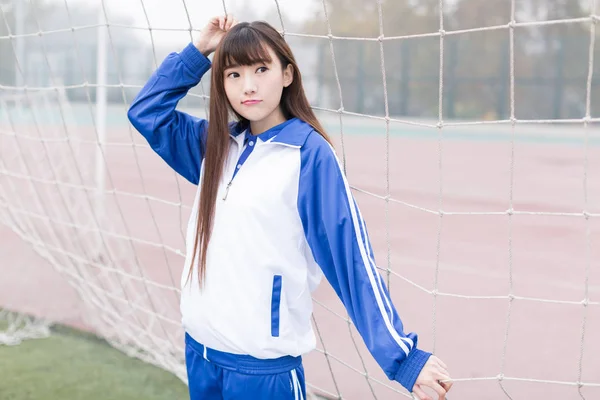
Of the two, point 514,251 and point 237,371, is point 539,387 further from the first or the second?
point 514,251

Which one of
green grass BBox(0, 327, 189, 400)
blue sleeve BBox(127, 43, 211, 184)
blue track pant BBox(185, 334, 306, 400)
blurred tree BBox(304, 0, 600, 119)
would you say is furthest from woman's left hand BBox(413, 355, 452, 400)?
blurred tree BBox(304, 0, 600, 119)

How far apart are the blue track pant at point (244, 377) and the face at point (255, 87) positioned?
0.42 m

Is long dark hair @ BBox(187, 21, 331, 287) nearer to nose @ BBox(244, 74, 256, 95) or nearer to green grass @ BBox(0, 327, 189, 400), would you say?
nose @ BBox(244, 74, 256, 95)

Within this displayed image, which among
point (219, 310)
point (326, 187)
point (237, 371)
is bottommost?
point (237, 371)

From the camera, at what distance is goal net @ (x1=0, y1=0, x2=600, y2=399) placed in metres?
2.50

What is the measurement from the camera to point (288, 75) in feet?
4.55

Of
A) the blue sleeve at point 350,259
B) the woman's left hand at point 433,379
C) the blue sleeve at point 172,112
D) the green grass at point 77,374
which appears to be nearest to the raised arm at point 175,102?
the blue sleeve at point 172,112

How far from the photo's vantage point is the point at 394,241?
5.41 m

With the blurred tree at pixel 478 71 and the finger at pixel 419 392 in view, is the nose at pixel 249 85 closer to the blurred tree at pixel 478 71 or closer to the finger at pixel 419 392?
the finger at pixel 419 392

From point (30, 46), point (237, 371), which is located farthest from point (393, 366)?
point (30, 46)

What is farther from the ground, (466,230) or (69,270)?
(69,270)

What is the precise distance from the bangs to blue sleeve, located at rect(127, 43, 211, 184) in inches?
7.2

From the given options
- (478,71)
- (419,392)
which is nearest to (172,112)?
(419,392)

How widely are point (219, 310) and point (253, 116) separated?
0.34m
